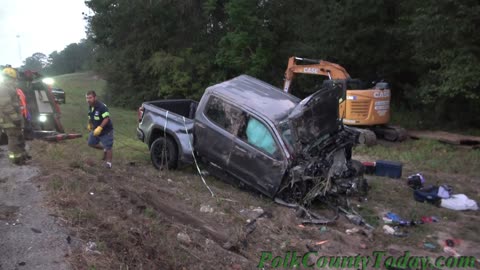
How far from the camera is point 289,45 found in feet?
83.9

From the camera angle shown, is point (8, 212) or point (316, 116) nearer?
point (8, 212)

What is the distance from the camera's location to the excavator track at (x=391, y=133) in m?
15.1

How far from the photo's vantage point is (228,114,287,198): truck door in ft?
24.7

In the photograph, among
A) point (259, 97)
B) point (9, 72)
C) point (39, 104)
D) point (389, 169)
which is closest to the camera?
point (259, 97)

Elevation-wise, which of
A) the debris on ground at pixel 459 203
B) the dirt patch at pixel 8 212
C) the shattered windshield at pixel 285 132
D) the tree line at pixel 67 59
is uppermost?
the shattered windshield at pixel 285 132

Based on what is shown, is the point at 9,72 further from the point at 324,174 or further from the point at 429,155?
the point at 429,155

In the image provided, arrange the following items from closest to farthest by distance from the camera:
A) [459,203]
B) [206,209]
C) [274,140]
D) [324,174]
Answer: [206,209] → [324,174] → [274,140] → [459,203]

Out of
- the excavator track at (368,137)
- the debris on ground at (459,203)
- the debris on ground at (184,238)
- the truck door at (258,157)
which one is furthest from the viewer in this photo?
the excavator track at (368,137)

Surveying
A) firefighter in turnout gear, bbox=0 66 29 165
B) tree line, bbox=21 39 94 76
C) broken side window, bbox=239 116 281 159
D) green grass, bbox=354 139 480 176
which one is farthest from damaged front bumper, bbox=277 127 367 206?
tree line, bbox=21 39 94 76

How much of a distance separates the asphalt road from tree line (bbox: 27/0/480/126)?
484 inches

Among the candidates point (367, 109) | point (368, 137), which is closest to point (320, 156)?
point (368, 137)

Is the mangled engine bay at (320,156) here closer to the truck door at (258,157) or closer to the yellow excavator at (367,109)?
the truck door at (258,157)

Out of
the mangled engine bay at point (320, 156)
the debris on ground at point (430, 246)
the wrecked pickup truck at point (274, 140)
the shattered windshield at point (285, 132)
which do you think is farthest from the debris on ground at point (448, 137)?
the shattered windshield at point (285, 132)

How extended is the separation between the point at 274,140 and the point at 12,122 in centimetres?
468
